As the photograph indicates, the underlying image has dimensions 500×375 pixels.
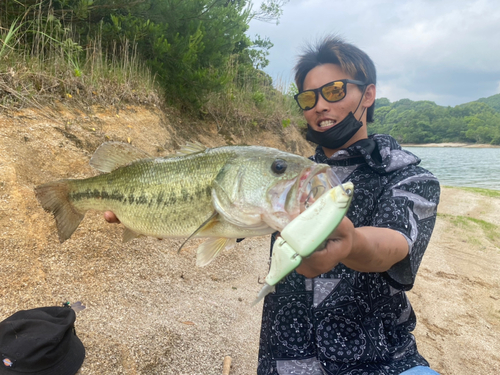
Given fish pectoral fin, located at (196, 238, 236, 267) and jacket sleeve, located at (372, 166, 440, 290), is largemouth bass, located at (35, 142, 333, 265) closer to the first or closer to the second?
fish pectoral fin, located at (196, 238, 236, 267)

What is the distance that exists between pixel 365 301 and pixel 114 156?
184 centimetres

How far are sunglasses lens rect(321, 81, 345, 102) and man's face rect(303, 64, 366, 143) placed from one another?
0.03 metres

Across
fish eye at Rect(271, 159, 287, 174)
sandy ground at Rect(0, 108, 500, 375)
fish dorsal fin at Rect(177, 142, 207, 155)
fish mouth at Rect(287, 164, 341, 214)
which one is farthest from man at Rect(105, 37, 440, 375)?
sandy ground at Rect(0, 108, 500, 375)

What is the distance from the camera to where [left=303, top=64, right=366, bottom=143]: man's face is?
2.07 meters

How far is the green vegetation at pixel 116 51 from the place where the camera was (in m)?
4.30

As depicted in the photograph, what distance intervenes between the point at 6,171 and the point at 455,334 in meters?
6.07

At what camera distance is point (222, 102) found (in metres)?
8.30

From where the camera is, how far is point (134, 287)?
3.45m

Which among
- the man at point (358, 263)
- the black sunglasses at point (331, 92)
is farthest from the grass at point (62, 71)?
the black sunglasses at point (331, 92)

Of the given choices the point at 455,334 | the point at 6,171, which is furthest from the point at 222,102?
the point at 455,334

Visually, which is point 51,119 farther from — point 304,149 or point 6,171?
point 304,149

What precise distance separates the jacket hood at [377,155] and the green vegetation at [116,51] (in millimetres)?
4211

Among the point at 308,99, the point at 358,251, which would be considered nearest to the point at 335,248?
the point at 358,251

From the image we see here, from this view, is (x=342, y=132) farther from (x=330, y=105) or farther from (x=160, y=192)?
(x=160, y=192)
